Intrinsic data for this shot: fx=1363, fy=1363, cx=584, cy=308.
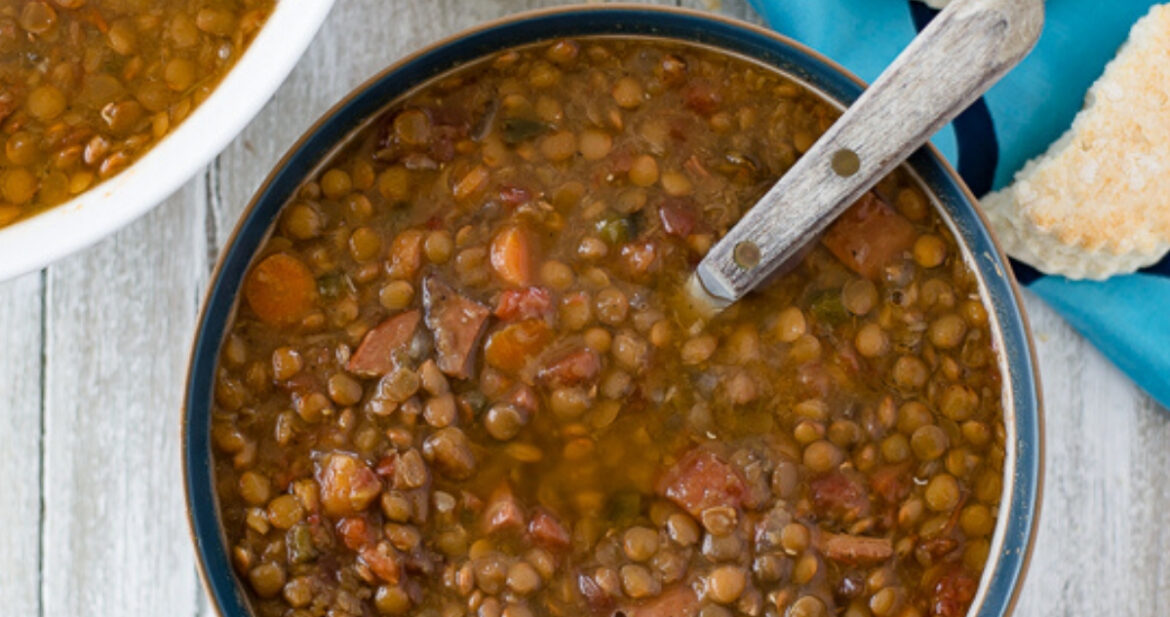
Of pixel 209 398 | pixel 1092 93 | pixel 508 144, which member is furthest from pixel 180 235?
pixel 1092 93

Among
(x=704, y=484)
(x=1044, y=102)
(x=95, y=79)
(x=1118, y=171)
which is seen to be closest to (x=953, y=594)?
(x=704, y=484)

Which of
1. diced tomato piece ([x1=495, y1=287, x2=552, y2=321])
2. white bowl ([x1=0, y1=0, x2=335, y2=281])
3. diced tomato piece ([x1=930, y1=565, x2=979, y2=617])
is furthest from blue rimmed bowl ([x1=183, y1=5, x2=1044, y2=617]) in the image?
diced tomato piece ([x1=495, y1=287, x2=552, y2=321])

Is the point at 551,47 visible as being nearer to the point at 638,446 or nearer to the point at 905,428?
the point at 638,446

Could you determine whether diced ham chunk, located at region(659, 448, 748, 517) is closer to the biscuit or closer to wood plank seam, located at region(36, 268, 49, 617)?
the biscuit

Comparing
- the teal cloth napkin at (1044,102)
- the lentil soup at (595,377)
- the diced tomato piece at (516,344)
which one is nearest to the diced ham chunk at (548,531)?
the lentil soup at (595,377)

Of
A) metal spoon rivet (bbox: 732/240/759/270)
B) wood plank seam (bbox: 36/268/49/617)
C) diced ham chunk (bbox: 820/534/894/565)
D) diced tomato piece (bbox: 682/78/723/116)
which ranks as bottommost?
wood plank seam (bbox: 36/268/49/617)

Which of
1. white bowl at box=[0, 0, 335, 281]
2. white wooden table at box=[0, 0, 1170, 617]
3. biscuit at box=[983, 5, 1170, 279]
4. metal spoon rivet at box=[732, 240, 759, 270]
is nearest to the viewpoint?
white bowl at box=[0, 0, 335, 281]

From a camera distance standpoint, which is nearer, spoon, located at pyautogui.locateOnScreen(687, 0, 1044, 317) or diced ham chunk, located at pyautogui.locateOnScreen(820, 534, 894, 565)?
spoon, located at pyautogui.locateOnScreen(687, 0, 1044, 317)
